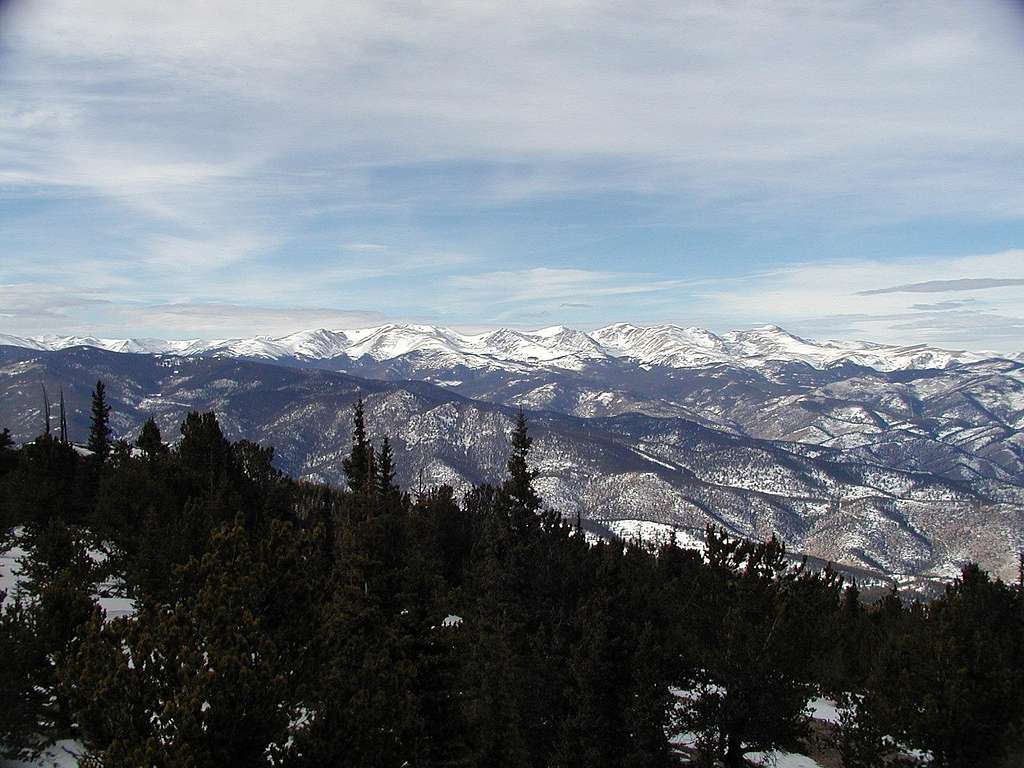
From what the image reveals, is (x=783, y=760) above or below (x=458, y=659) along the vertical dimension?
below

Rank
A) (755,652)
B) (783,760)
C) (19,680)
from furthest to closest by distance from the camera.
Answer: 1. (783,760)
2. (755,652)
3. (19,680)

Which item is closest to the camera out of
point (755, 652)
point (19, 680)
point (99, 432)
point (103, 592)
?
point (19, 680)

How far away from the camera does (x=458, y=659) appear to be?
26203 millimetres

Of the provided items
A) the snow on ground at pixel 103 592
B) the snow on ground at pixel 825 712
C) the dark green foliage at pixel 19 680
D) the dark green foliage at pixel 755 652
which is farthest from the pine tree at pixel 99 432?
the snow on ground at pixel 825 712

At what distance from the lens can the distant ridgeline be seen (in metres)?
14.2

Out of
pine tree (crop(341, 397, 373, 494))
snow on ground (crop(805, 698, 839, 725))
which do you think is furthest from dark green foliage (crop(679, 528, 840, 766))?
pine tree (crop(341, 397, 373, 494))

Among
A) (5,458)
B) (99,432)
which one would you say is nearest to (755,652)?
(5,458)

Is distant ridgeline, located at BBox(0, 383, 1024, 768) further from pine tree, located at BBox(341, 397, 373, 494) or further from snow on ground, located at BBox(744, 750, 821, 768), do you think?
pine tree, located at BBox(341, 397, 373, 494)

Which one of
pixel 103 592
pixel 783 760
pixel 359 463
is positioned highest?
pixel 103 592

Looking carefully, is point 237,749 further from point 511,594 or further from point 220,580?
point 511,594

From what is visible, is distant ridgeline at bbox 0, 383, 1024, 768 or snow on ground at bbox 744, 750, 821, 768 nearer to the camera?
distant ridgeline at bbox 0, 383, 1024, 768

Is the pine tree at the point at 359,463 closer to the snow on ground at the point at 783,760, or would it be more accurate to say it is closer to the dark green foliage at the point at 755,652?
the snow on ground at the point at 783,760

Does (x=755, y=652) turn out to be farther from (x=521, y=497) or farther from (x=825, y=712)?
(x=825, y=712)

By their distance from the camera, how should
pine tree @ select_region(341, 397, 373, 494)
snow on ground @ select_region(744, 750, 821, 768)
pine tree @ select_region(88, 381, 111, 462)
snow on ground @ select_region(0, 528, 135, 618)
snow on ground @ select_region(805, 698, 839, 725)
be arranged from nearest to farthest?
snow on ground @ select_region(744, 750, 821, 768) < snow on ground @ select_region(0, 528, 135, 618) < snow on ground @ select_region(805, 698, 839, 725) < pine tree @ select_region(88, 381, 111, 462) < pine tree @ select_region(341, 397, 373, 494)
